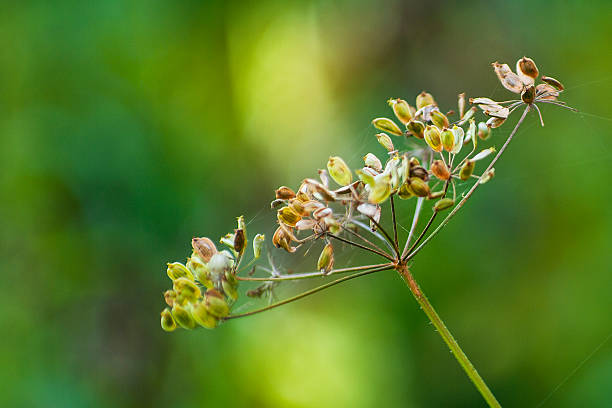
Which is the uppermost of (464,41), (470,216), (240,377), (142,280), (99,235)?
(464,41)

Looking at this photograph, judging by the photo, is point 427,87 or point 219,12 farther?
point 219,12

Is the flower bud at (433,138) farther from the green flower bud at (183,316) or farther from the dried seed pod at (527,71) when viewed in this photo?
the green flower bud at (183,316)

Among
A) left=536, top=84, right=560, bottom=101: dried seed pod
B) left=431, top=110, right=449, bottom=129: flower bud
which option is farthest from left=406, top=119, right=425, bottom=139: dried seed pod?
left=536, top=84, right=560, bottom=101: dried seed pod

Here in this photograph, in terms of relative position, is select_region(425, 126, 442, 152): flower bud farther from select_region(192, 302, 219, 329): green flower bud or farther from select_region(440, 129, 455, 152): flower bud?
select_region(192, 302, 219, 329): green flower bud

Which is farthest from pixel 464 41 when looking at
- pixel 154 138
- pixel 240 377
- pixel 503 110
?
pixel 503 110

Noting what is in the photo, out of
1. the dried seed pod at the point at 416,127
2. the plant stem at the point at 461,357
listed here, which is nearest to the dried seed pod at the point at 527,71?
the dried seed pod at the point at 416,127

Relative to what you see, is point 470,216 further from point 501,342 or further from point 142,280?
point 142,280

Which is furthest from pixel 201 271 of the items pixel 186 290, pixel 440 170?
pixel 440 170
